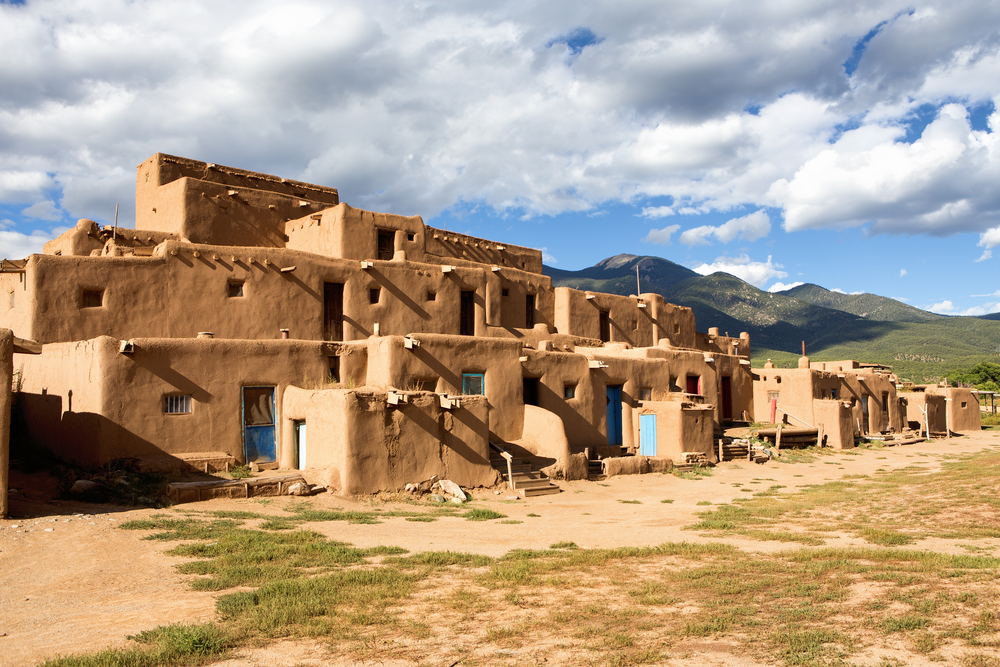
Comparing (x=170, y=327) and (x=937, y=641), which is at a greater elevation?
(x=170, y=327)

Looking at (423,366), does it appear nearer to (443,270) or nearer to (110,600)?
(443,270)

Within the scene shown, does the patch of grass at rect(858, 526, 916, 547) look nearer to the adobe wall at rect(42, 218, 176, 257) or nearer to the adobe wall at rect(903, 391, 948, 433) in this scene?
the adobe wall at rect(42, 218, 176, 257)

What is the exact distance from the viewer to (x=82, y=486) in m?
13.9

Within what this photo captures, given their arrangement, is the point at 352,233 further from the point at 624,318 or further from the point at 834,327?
the point at 834,327

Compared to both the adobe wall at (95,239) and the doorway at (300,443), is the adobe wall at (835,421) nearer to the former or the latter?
the doorway at (300,443)

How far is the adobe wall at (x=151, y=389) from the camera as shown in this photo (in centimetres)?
1559

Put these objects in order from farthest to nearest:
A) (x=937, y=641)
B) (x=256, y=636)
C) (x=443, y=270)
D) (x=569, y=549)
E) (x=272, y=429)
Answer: (x=443, y=270), (x=272, y=429), (x=569, y=549), (x=256, y=636), (x=937, y=641)

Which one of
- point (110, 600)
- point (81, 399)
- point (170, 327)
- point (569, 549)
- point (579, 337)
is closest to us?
point (110, 600)

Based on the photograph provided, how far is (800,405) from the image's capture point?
30625 millimetres

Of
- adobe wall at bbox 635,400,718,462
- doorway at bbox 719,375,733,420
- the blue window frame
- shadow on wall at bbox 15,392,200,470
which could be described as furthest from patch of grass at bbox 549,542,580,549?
doorway at bbox 719,375,733,420

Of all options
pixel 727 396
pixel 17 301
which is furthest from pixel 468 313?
pixel 17 301

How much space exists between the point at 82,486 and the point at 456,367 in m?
9.04

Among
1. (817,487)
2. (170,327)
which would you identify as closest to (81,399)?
(170,327)

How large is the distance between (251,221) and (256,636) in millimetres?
20821
